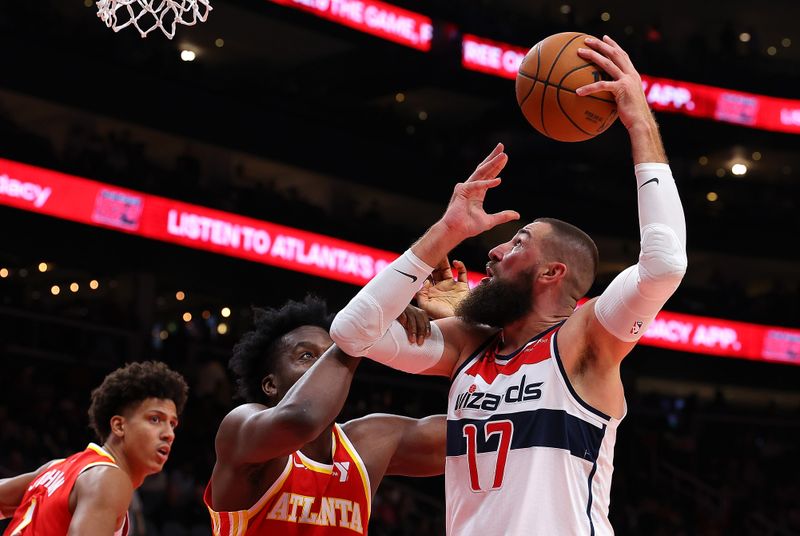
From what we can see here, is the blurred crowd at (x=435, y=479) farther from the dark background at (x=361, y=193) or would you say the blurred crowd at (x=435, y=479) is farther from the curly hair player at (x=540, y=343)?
the curly hair player at (x=540, y=343)

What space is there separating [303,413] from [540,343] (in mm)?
863

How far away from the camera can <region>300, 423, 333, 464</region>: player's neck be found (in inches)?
181

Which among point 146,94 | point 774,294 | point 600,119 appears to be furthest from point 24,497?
point 774,294

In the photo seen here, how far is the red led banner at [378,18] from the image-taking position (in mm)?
21094

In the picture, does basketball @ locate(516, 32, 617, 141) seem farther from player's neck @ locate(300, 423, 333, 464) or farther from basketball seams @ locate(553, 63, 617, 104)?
player's neck @ locate(300, 423, 333, 464)

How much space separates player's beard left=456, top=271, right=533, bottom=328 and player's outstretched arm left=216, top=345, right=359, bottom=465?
1.70 ft

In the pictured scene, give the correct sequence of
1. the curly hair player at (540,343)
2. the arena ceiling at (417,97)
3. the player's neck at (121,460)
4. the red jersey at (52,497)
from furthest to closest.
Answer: the arena ceiling at (417,97) → the player's neck at (121,460) → the red jersey at (52,497) → the curly hair player at (540,343)

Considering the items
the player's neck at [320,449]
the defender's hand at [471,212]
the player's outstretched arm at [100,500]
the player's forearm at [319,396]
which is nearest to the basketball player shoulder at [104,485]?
the player's outstretched arm at [100,500]

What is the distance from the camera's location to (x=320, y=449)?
15.2 feet

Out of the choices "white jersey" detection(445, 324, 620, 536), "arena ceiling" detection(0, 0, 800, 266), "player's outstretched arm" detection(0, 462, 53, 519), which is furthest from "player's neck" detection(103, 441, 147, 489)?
"arena ceiling" detection(0, 0, 800, 266)

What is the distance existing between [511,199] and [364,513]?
19.2m

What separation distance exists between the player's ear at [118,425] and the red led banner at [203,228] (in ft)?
35.8

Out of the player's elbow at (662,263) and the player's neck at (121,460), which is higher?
the player's elbow at (662,263)

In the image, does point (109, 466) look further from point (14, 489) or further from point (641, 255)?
point (641, 255)
